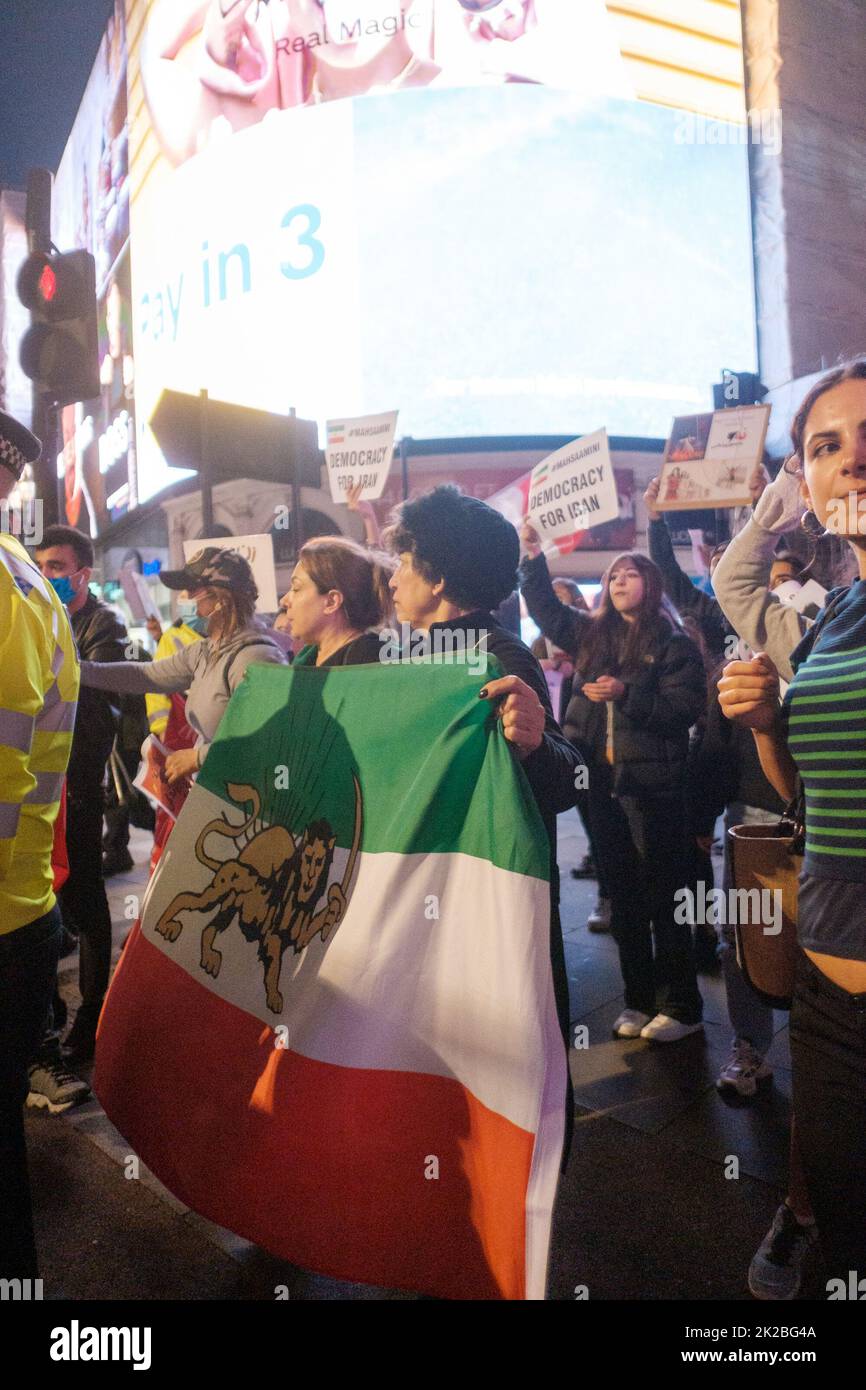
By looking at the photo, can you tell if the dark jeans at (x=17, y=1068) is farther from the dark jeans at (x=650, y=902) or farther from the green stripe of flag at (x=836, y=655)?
the dark jeans at (x=650, y=902)

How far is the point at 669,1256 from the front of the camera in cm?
243

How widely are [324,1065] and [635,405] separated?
1511 cm

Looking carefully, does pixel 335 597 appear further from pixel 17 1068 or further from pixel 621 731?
pixel 17 1068

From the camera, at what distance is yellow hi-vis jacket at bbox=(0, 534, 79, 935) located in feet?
5.99

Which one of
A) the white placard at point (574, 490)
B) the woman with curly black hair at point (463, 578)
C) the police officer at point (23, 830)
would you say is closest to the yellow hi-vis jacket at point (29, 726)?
the police officer at point (23, 830)

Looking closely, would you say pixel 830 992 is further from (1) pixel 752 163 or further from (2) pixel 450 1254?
(1) pixel 752 163

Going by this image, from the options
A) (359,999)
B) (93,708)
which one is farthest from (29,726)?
(93,708)

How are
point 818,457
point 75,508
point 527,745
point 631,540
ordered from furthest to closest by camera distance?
1. point 75,508
2. point 631,540
3. point 527,745
4. point 818,457

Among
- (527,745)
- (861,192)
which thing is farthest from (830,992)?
(861,192)

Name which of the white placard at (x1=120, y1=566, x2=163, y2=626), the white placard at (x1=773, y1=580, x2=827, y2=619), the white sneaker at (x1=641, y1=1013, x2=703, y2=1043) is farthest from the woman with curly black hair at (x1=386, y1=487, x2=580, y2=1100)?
the white placard at (x1=120, y1=566, x2=163, y2=626)

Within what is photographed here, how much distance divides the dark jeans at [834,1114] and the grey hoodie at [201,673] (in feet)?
7.62

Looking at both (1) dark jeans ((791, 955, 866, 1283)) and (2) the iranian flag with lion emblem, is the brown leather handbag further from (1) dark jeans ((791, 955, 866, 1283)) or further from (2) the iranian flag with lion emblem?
(2) the iranian flag with lion emblem

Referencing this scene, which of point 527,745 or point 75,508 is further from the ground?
point 75,508

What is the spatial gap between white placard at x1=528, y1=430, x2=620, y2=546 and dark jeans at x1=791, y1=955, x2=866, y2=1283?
3.43m
